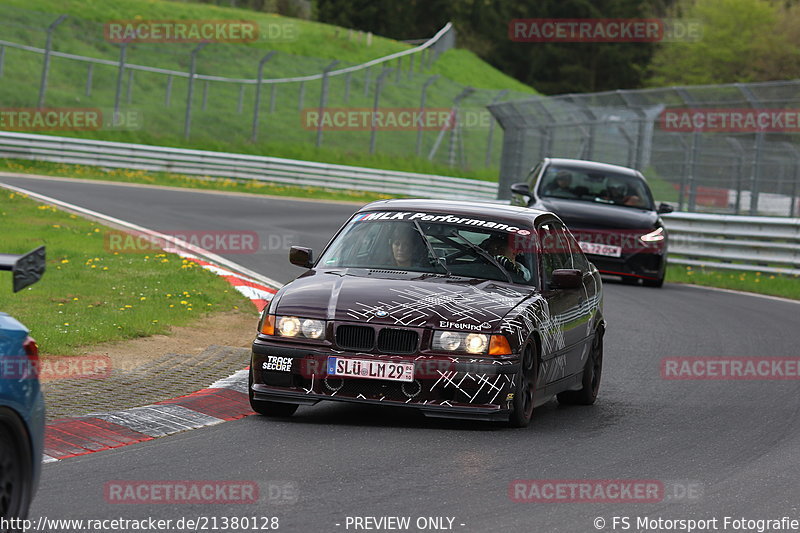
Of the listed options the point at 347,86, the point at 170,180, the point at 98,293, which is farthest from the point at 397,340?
the point at 347,86

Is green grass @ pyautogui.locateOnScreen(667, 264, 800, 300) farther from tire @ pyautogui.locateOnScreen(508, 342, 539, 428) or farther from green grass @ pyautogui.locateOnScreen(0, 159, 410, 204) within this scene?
green grass @ pyautogui.locateOnScreen(0, 159, 410, 204)

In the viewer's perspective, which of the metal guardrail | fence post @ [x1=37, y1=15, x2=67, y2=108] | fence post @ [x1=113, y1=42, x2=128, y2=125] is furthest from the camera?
fence post @ [x1=113, y1=42, x2=128, y2=125]

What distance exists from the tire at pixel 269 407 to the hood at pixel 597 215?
10.9m

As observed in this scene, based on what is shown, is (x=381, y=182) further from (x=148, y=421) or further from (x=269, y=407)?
(x=148, y=421)

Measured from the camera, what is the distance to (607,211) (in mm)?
19469

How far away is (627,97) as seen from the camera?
27734 millimetres

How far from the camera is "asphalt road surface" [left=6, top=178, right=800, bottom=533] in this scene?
606cm

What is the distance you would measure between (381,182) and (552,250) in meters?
32.6

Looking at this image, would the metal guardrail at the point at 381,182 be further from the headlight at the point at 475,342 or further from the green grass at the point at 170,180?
the headlight at the point at 475,342

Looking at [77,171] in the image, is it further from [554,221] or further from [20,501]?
[20,501]

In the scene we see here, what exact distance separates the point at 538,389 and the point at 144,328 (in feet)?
13.4

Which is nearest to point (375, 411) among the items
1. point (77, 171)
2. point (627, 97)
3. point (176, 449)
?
point (176, 449)

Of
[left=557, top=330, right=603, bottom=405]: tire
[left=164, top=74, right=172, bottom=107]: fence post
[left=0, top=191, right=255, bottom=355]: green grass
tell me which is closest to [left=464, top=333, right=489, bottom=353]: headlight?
[left=557, top=330, right=603, bottom=405]: tire

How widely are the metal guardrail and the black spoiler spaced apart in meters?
18.6
